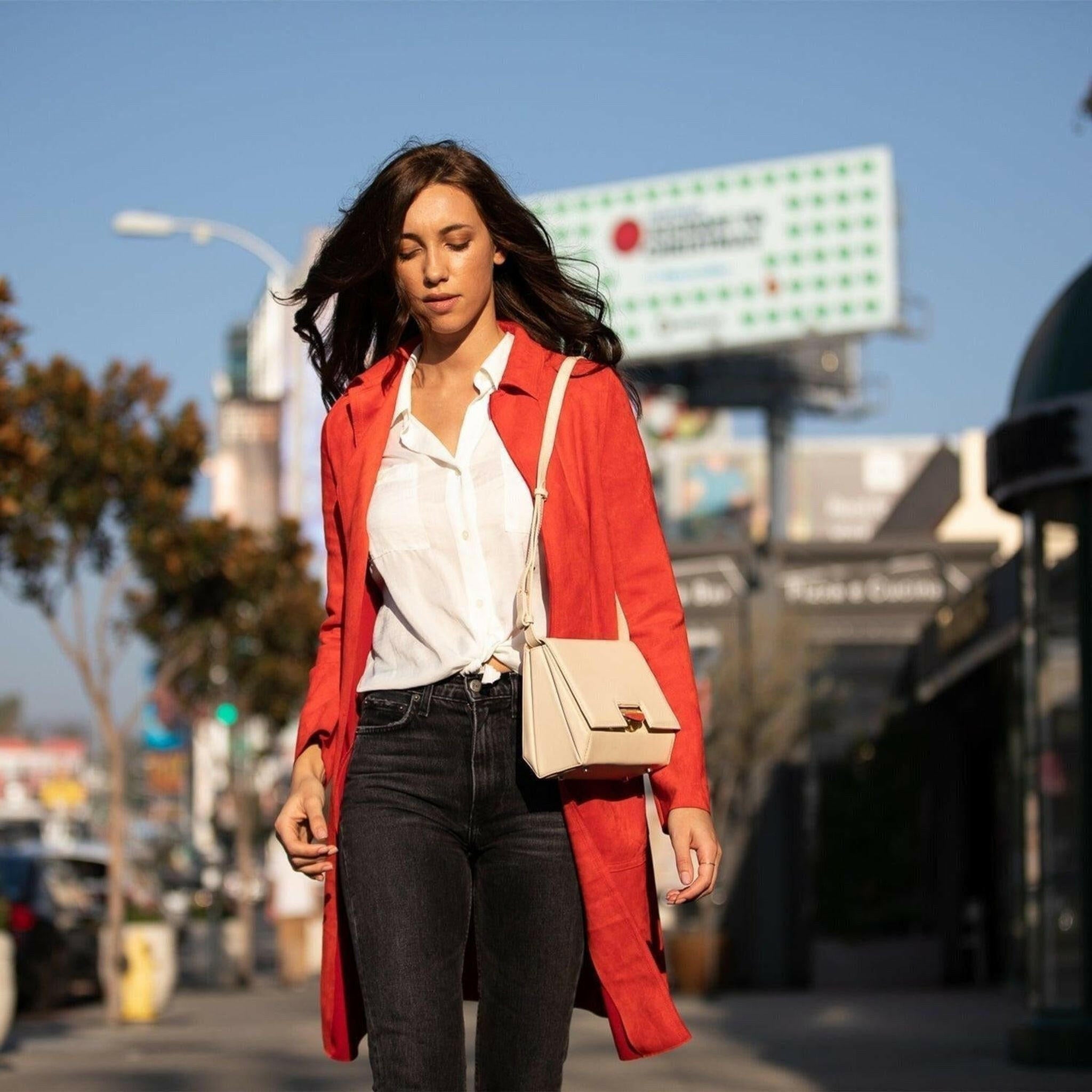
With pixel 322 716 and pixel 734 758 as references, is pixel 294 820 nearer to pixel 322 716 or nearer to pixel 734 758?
pixel 322 716

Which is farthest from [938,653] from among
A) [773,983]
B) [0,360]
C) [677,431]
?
[677,431]

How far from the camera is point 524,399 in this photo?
357 centimetres

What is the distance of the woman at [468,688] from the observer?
3.28 metres

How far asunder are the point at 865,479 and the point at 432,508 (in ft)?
Answer: 252

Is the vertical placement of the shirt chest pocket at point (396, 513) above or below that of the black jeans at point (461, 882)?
above

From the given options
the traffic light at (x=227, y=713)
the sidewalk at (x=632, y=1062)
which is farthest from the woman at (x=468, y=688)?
the traffic light at (x=227, y=713)

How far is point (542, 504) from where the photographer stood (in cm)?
341

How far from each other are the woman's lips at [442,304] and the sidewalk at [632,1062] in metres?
7.12

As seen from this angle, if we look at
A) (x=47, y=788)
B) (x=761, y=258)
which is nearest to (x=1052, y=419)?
(x=761, y=258)

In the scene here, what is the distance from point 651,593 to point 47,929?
16.6 m

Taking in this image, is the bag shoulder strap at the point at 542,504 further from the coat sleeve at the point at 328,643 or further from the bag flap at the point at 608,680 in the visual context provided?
the coat sleeve at the point at 328,643

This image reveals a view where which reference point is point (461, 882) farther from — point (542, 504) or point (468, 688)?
point (542, 504)

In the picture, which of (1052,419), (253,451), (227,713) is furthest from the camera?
(253,451)

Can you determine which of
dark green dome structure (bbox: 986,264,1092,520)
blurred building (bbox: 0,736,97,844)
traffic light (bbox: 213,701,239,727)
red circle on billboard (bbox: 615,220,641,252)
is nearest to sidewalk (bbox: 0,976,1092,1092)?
dark green dome structure (bbox: 986,264,1092,520)
